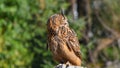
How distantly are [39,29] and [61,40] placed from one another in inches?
269

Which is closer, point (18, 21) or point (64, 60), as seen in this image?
point (64, 60)

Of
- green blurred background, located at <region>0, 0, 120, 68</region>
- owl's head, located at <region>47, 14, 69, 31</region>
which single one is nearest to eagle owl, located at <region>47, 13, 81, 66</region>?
owl's head, located at <region>47, 14, 69, 31</region>

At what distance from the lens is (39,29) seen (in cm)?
1271

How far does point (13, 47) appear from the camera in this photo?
12055mm

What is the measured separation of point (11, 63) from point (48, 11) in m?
1.54

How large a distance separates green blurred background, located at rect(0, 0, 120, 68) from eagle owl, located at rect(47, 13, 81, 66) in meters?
4.77

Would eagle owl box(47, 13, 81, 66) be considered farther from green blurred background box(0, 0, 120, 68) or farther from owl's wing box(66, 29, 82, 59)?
green blurred background box(0, 0, 120, 68)

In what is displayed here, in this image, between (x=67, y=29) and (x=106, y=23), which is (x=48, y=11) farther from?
(x=67, y=29)

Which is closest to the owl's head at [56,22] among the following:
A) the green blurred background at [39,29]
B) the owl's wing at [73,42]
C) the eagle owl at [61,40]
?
the eagle owl at [61,40]

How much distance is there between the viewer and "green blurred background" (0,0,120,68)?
1204 cm

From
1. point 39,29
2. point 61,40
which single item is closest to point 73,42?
point 61,40

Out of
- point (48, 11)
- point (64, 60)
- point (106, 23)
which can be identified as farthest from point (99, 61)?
point (64, 60)

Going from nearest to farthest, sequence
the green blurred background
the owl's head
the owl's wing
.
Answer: the owl's head < the owl's wing < the green blurred background

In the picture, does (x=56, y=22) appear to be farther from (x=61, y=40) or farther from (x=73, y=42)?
(x=73, y=42)
